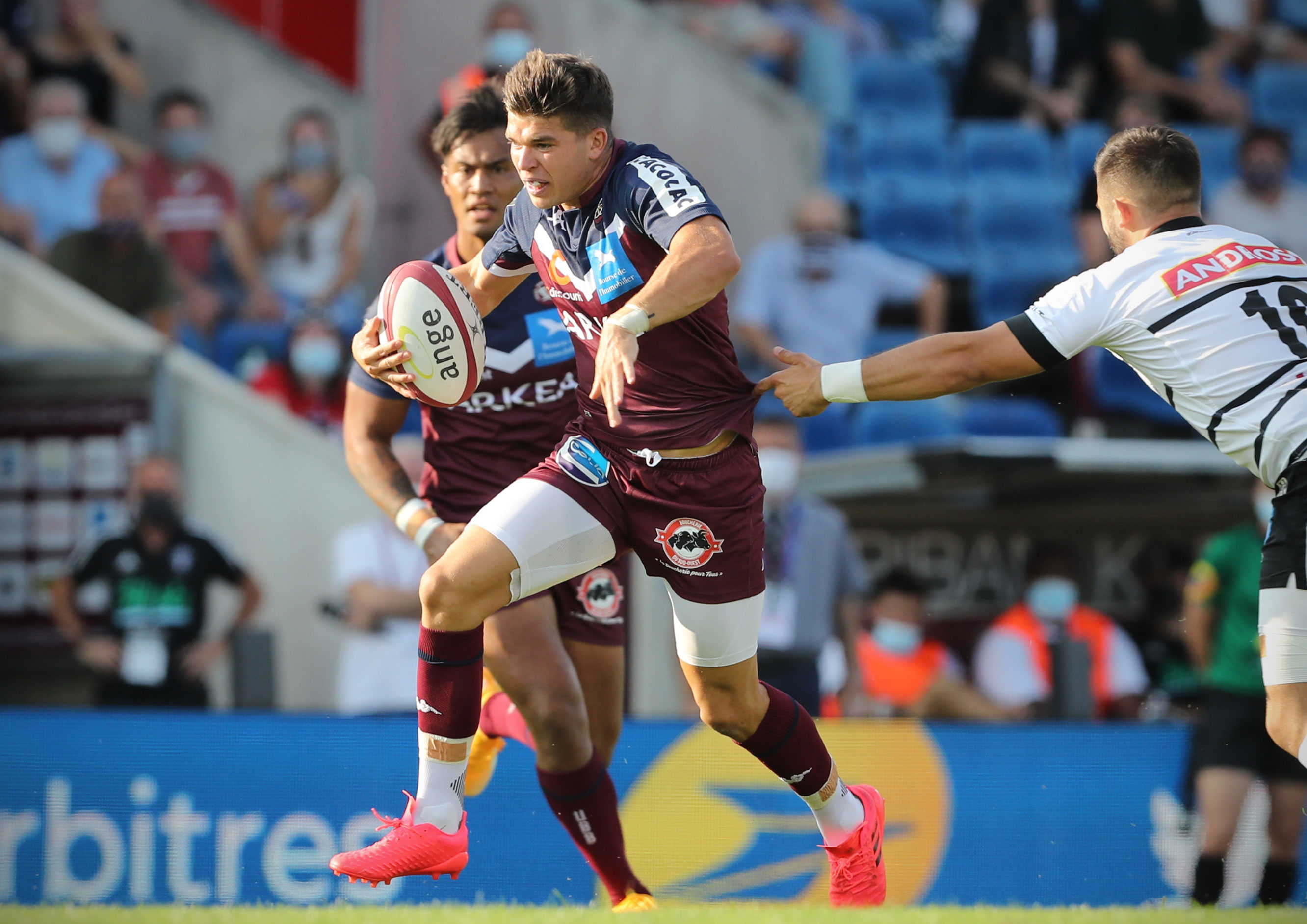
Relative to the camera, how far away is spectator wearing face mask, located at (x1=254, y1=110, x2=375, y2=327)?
11.3 metres

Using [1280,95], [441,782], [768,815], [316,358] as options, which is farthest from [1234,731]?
[1280,95]

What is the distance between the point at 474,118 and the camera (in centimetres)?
584

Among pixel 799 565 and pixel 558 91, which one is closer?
pixel 558 91

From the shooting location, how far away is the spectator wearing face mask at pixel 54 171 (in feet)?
36.5

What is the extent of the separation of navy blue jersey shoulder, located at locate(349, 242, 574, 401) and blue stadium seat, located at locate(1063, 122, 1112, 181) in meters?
9.14

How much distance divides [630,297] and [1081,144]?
33.5 feet

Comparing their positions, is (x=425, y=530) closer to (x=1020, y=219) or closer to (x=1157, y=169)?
(x=1157, y=169)

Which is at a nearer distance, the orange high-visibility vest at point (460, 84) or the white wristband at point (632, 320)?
the white wristband at point (632, 320)

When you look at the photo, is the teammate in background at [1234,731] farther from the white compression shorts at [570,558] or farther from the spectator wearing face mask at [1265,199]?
the spectator wearing face mask at [1265,199]

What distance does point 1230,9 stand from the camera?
16.0 meters

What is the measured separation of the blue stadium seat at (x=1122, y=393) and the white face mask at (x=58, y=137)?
7.65m

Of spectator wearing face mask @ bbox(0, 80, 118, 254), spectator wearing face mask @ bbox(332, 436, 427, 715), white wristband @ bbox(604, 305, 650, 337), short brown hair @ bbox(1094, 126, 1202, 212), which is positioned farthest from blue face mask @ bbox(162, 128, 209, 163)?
short brown hair @ bbox(1094, 126, 1202, 212)

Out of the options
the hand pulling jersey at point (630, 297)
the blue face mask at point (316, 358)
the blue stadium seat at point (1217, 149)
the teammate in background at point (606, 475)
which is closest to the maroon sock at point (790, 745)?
the teammate in background at point (606, 475)

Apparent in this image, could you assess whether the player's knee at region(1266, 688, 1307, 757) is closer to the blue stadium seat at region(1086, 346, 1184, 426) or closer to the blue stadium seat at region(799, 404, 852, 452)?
the blue stadium seat at region(799, 404, 852, 452)
